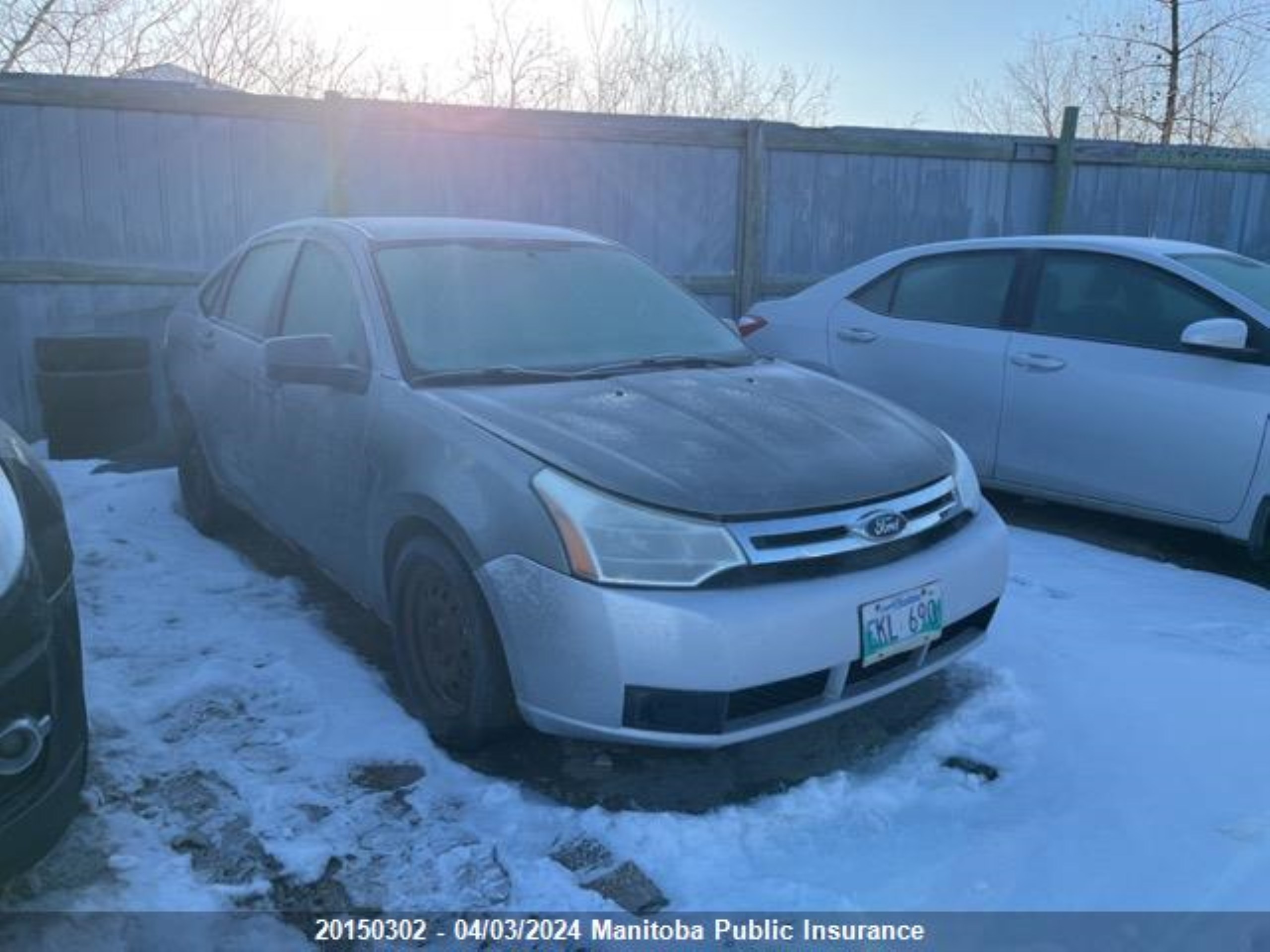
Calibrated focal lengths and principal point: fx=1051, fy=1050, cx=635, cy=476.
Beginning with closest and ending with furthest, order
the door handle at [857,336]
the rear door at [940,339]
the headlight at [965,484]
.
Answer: the headlight at [965,484]
the rear door at [940,339]
the door handle at [857,336]

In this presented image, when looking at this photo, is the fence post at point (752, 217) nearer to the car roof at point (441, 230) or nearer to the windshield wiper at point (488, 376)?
the car roof at point (441, 230)

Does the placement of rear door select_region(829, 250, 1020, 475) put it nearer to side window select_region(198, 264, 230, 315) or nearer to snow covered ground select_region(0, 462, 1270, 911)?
snow covered ground select_region(0, 462, 1270, 911)

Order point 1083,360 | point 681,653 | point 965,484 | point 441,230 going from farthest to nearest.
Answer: point 1083,360 → point 441,230 → point 965,484 → point 681,653

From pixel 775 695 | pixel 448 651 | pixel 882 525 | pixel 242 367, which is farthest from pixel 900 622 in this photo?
pixel 242 367

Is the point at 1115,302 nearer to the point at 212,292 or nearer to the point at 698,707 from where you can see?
the point at 698,707

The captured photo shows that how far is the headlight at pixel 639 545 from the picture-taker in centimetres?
255

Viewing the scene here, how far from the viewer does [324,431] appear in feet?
11.7

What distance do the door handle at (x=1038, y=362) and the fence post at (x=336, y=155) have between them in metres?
4.59

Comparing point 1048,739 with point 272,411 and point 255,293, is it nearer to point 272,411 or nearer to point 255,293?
point 272,411

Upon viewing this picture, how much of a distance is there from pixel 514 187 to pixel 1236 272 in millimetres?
4749

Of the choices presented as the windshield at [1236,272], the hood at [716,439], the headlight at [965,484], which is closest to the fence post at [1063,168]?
the windshield at [1236,272]

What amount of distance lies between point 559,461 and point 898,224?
22.2 feet

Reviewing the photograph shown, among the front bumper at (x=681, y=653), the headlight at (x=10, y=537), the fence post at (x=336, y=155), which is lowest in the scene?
the front bumper at (x=681, y=653)

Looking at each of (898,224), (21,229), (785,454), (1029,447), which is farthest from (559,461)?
(898,224)
